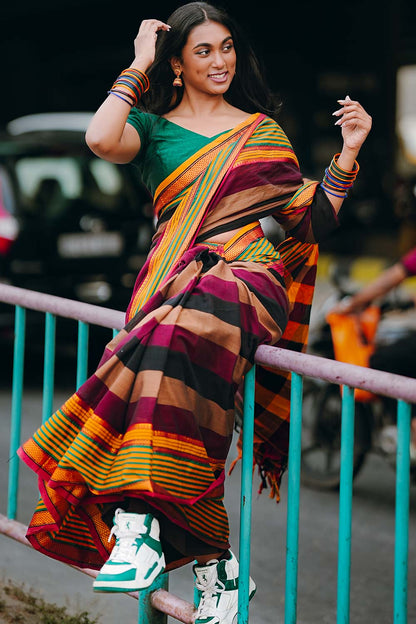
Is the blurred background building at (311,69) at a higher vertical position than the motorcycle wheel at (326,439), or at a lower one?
higher

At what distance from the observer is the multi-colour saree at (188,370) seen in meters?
2.50

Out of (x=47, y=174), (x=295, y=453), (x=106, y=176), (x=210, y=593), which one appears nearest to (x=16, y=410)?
(x=210, y=593)

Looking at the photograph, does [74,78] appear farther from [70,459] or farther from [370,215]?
[70,459]

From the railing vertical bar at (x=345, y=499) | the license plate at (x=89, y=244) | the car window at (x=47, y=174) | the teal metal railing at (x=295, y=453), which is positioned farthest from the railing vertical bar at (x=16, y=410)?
the car window at (x=47, y=174)

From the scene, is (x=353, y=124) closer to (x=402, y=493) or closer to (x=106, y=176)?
(x=402, y=493)

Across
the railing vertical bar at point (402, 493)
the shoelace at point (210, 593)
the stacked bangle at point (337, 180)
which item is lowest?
the shoelace at point (210, 593)

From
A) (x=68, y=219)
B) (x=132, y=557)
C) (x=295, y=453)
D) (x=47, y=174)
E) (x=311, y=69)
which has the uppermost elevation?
(x=311, y=69)

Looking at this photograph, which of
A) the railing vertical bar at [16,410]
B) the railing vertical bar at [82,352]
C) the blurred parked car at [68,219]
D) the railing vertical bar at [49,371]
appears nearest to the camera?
the railing vertical bar at [82,352]

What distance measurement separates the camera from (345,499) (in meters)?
2.43

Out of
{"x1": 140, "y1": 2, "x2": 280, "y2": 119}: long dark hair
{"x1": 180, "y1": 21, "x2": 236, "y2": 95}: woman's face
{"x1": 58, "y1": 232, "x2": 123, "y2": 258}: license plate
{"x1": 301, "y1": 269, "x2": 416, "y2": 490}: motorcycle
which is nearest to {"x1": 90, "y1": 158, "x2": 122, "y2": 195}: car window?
{"x1": 58, "y1": 232, "x2": 123, "y2": 258}: license plate

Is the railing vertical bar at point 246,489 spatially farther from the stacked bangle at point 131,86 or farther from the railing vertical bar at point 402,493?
the stacked bangle at point 131,86

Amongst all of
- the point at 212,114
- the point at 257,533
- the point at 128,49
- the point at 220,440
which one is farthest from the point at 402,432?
the point at 128,49

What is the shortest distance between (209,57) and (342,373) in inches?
44.7

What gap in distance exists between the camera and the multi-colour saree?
2.50 m
